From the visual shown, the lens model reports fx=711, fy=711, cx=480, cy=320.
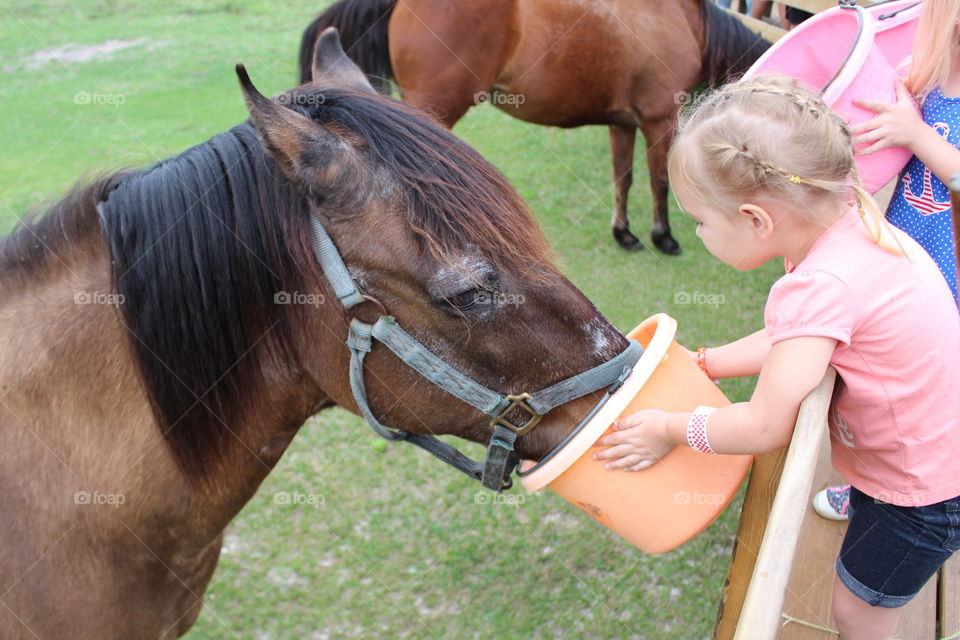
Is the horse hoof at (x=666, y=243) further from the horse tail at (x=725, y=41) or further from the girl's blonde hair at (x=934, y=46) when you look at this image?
the girl's blonde hair at (x=934, y=46)

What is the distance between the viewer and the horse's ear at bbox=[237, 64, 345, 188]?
1.35 metres

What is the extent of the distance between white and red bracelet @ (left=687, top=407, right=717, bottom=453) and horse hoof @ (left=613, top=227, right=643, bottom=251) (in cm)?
460

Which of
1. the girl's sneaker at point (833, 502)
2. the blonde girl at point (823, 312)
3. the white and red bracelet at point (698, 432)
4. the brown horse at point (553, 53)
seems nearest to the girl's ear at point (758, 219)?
the blonde girl at point (823, 312)

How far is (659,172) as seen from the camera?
5.80 metres

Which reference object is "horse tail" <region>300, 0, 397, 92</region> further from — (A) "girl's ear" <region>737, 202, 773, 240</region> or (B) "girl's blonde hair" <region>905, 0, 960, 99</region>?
(A) "girl's ear" <region>737, 202, 773, 240</region>

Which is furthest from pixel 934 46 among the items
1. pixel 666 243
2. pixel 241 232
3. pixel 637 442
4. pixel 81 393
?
pixel 666 243

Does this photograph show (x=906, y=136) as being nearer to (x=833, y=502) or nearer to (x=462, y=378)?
(x=833, y=502)

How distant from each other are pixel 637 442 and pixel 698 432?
0.13 metres

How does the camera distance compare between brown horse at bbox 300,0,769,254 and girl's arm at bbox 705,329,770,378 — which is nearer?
girl's arm at bbox 705,329,770,378

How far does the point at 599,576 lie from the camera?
3324 mm

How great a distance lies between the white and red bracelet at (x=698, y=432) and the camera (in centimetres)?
151

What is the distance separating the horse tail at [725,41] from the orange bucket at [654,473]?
465cm

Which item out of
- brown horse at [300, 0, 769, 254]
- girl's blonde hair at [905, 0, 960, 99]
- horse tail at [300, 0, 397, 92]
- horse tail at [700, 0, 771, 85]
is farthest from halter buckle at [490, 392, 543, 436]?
horse tail at [700, 0, 771, 85]

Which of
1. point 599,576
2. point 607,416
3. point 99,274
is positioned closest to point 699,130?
point 607,416
